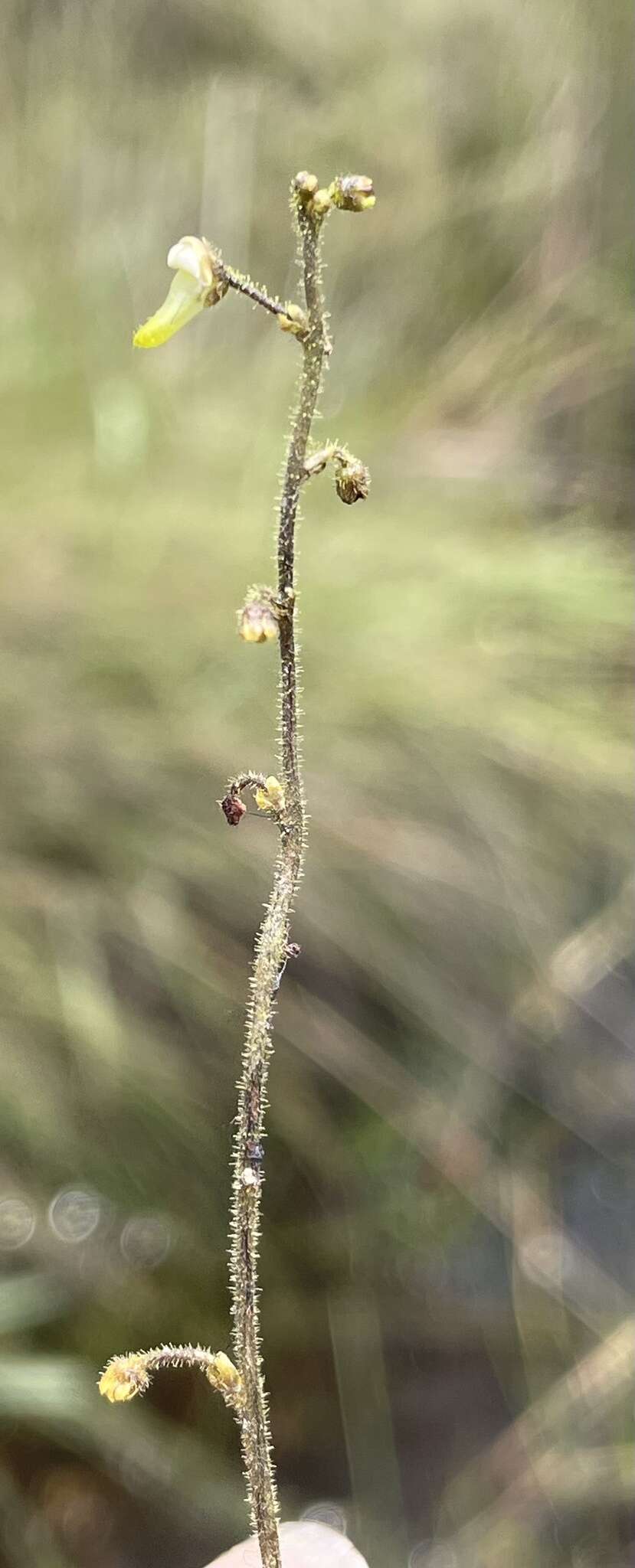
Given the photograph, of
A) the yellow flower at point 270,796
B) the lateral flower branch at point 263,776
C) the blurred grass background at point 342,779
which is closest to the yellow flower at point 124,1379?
the lateral flower branch at point 263,776

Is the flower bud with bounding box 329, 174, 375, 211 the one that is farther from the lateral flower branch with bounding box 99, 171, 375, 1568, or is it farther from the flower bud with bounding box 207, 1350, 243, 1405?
the flower bud with bounding box 207, 1350, 243, 1405

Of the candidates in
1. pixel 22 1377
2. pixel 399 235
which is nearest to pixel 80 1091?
pixel 22 1377

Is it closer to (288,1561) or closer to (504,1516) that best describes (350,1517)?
(504,1516)

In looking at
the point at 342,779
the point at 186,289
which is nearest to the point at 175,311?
Answer: the point at 186,289

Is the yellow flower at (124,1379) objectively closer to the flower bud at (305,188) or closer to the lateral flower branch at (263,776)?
the lateral flower branch at (263,776)

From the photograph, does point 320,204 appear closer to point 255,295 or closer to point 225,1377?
point 255,295

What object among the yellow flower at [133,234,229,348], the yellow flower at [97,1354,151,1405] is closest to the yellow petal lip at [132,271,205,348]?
the yellow flower at [133,234,229,348]
